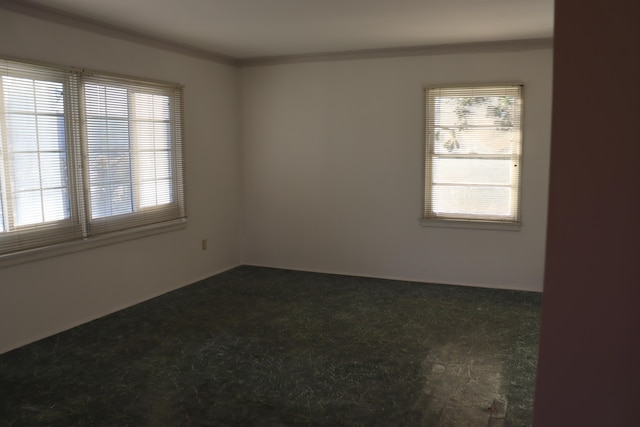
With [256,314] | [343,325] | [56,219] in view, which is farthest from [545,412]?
[56,219]

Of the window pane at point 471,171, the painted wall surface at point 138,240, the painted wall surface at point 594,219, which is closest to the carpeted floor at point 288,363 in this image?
the painted wall surface at point 138,240

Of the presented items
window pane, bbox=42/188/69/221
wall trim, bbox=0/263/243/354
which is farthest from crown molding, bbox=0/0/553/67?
wall trim, bbox=0/263/243/354

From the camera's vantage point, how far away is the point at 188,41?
16.7ft

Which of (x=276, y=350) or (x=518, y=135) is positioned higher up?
(x=518, y=135)

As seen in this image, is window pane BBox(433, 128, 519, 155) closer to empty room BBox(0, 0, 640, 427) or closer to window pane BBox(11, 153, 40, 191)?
empty room BBox(0, 0, 640, 427)

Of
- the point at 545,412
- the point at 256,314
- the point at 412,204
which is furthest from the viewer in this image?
the point at 412,204

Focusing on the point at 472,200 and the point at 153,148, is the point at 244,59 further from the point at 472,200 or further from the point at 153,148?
the point at 472,200

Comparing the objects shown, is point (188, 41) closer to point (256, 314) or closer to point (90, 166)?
point (90, 166)

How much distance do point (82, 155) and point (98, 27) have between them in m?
1.05

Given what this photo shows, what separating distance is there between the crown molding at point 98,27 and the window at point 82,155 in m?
0.36

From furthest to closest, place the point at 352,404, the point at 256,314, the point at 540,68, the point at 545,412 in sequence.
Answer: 1. the point at 540,68
2. the point at 256,314
3. the point at 352,404
4. the point at 545,412

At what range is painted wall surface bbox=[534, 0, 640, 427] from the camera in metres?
1.50

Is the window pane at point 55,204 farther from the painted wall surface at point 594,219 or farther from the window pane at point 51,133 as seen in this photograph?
the painted wall surface at point 594,219

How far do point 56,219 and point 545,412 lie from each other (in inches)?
144
